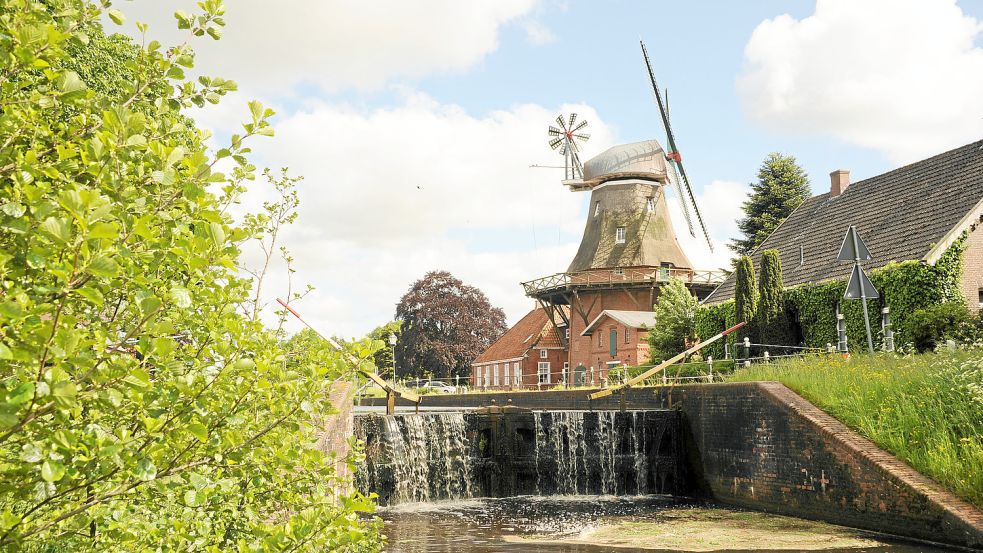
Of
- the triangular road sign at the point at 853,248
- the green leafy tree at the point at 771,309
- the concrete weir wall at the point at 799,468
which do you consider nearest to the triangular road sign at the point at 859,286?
the triangular road sign at the point at 853,248

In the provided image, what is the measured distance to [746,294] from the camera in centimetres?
2727

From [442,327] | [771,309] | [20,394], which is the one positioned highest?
[442,327]

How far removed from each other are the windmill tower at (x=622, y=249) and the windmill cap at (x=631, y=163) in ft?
0.20

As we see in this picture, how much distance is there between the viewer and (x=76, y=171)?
3.14 meters

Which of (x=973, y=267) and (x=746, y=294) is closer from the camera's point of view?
(x=973, y=267)

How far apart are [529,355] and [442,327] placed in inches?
525

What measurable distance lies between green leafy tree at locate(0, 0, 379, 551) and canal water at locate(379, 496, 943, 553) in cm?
1024

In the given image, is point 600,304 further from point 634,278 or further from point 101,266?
point 101,266

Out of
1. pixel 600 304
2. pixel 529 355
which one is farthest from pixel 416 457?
pixel 529 355

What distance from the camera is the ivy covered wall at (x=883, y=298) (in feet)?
72.7

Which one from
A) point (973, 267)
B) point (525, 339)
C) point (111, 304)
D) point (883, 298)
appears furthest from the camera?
point (525, 339)

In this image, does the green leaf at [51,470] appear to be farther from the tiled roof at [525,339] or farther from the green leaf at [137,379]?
the tiled roof at [525,339]

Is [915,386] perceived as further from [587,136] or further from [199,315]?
[587,136]

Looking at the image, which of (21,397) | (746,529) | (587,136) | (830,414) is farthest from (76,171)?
(587,136)
